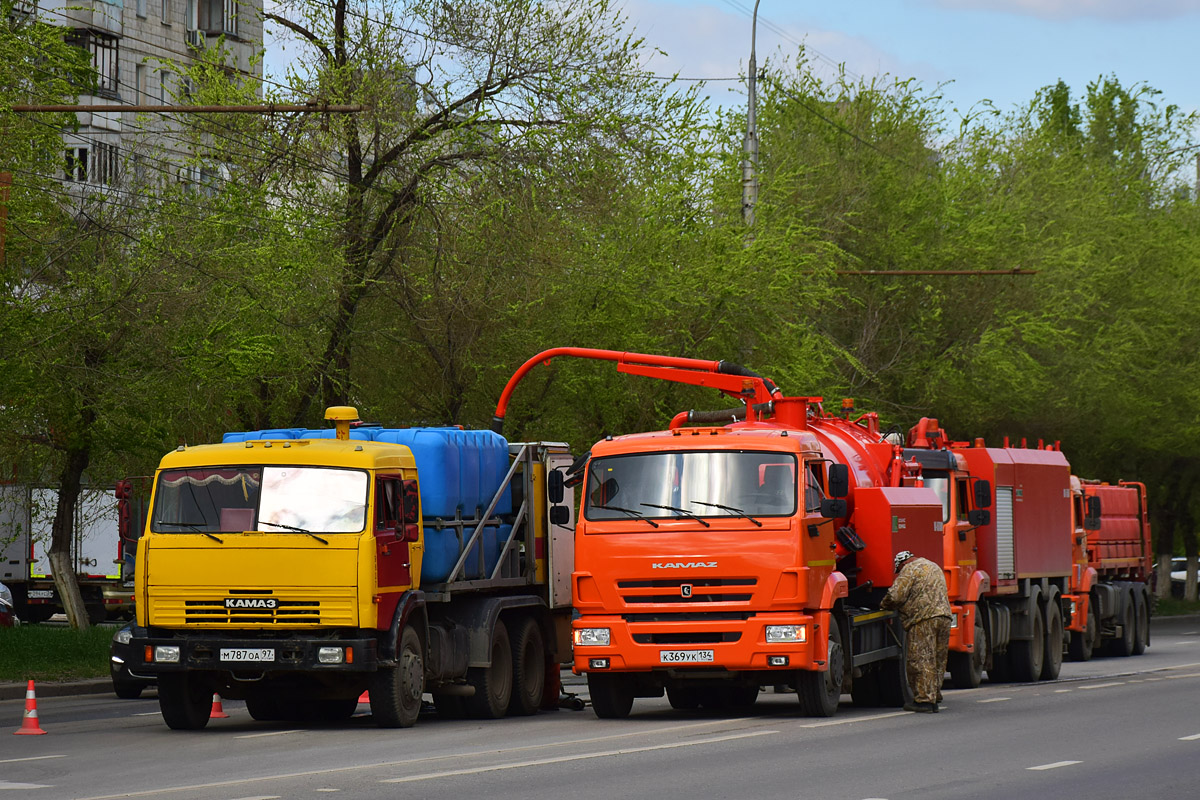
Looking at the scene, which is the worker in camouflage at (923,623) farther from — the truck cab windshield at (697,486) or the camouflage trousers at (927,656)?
the truck cab windshield at (697,486)

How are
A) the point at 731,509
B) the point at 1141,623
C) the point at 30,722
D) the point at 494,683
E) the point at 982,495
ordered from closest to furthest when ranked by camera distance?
the point at 30,722 < the point at 731,509 < the point at 494,683 < the point at 982,495 < the point at 1141,623

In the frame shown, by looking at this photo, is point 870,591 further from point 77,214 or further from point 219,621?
point 77,214

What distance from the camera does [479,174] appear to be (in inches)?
1061

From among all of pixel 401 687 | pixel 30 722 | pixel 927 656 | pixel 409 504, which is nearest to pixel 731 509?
pixel 927 656

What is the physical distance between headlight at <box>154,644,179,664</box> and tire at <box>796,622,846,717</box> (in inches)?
219

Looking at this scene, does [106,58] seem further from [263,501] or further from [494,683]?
[263,501]

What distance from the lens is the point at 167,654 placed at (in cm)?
1686

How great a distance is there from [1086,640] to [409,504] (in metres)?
17.7

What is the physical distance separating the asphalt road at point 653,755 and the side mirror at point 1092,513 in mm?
10892

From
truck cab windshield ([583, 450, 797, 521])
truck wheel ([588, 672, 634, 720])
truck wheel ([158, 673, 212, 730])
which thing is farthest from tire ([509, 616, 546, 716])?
truck wheel ([158, 673, 212, 730])

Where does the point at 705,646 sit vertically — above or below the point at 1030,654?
above

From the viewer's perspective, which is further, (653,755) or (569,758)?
(653,755)

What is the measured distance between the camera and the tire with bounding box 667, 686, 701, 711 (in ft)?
65.3

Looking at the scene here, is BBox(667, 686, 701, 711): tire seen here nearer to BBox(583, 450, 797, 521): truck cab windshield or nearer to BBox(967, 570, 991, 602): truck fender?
BBox(583, 450, 797, 521): truck cab windshield
